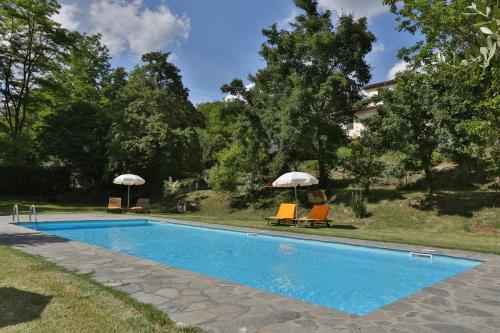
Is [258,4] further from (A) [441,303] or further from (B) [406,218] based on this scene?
(A) [441,303]

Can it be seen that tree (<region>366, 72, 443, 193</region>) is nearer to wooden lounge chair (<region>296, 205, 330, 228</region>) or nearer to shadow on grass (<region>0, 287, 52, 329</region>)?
wooden lounge chair (<region>296, 205, 330, 228</region>)

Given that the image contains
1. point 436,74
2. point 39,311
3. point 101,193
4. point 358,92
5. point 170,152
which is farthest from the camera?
point 101,193

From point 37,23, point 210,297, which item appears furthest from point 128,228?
point 37,23

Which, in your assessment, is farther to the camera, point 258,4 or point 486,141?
point 258,4

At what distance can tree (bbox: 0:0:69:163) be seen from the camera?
92.0 ft

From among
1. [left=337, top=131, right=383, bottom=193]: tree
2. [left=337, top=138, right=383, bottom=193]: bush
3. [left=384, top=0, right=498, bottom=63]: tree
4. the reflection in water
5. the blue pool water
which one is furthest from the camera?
[left=337, top=138, right=383, bottom=193]: bush

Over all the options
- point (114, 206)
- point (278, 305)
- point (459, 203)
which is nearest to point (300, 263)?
point (278, 305)

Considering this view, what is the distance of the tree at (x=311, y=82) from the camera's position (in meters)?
18.5

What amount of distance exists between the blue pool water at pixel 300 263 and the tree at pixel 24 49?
824 inches

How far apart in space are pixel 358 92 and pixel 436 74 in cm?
579

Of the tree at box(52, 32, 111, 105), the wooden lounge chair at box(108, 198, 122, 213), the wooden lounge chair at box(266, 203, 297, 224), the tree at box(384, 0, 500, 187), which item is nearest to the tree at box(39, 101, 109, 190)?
the tree at box(52, 32, 111, 105)

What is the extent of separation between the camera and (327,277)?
27.5 ft

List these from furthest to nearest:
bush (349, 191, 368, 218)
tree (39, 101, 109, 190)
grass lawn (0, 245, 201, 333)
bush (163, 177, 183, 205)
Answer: tree (39, 101, 109, 190), bush (163, 177, 183, 205), bush (349, 191, 368, 218), grass lawn (0, 245, 201, 333)

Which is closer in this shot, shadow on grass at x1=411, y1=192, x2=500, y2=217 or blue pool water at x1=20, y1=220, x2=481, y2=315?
blue pool water at x1=20, y1=220, x2=481, y2=315
